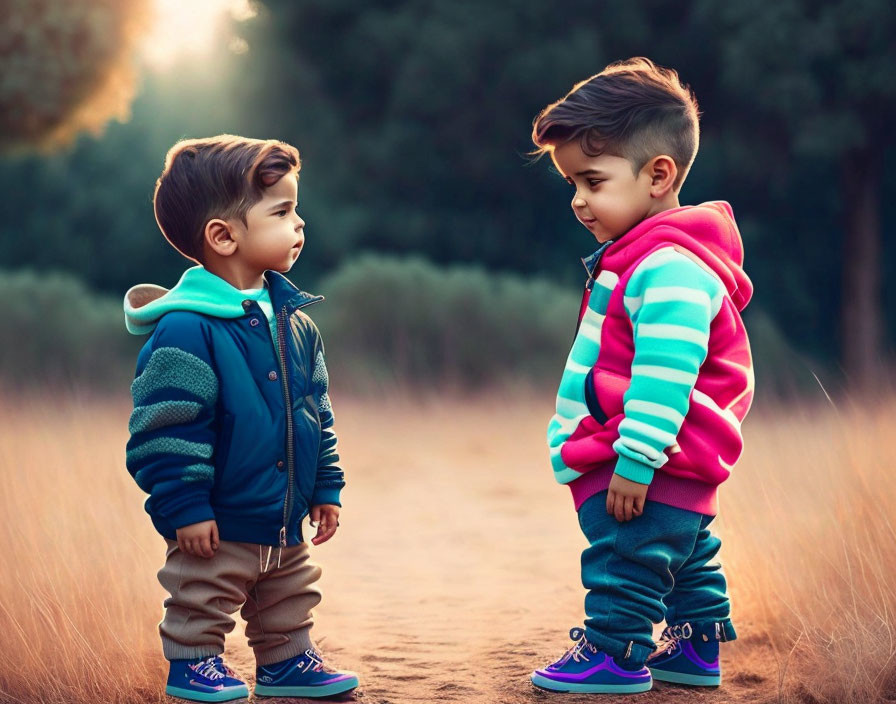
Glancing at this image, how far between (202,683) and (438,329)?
8.19 m

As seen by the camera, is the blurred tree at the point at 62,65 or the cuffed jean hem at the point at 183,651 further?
the blurred tree at the point at 62,65

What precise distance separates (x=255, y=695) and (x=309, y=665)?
0.18m

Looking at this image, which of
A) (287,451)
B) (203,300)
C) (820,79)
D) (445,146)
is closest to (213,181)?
(203,300)

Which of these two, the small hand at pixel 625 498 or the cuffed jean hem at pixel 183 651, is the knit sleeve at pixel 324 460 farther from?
the small hand at pixel 625 498

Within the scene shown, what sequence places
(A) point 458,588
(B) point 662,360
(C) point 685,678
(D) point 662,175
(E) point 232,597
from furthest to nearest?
1. (A) point 458,588
2. (C) point 685,678
3. (D) point 662,175
4. (E) point 232,597
5. (B) point 662,360

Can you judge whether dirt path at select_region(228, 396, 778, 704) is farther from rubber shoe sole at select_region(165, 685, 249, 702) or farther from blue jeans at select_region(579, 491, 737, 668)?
rubber shoe sole at select_region(165, 685, 249, 702)

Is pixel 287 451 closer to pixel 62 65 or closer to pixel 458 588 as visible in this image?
pixel 458 588

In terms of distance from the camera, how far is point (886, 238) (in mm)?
12602

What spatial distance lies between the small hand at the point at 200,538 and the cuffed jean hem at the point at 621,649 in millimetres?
1072

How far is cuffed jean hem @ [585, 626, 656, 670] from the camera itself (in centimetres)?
282

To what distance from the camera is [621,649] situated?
2.82 meters

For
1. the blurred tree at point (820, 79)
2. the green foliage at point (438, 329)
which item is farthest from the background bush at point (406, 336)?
the blurred tree at point (820, 79)

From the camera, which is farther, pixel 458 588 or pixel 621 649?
pixel 458 588

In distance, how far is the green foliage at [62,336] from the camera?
424 inches
